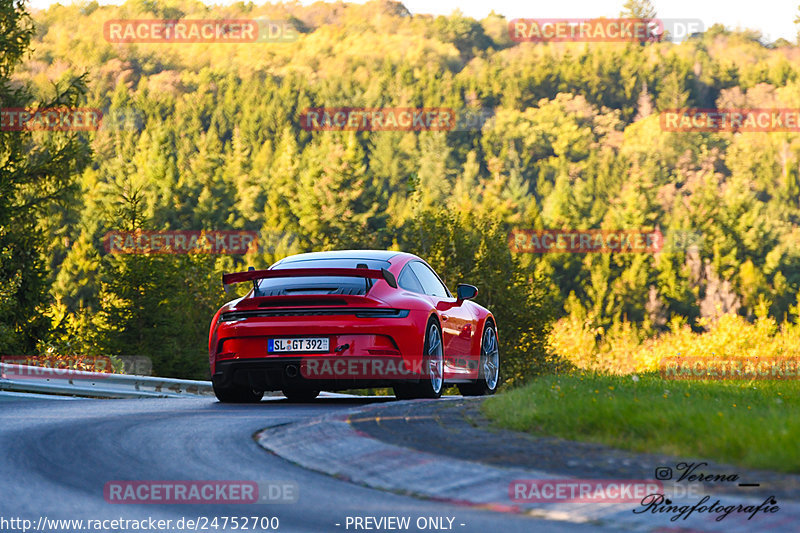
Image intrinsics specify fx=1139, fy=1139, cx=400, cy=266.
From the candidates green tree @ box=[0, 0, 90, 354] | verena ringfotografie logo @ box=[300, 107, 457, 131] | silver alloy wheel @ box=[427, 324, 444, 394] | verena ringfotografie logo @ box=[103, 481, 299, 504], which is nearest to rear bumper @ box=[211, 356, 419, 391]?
silver alloy wheel @ box=[427, 324, 444, 394]

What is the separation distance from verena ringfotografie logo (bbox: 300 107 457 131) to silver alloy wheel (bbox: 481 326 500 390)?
116m

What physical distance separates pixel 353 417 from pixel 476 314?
17.4ft

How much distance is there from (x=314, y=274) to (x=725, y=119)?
489ft

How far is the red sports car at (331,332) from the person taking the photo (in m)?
10.7

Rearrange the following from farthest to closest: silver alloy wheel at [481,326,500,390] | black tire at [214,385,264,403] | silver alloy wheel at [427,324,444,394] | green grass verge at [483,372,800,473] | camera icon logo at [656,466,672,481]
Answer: silver alloy wheel at [481,326,500,390] < black tire at [214,385,264,403] < silver alloy wheel at [427,324,444,394] < green grass verge at [483,372,800,473] < camera icon logo at [656,466,672,481]

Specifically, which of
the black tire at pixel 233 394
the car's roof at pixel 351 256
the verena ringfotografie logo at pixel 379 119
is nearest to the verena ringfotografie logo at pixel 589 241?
the verena ringfotografie logo at pixel 379 119

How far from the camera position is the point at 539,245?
3752 inches

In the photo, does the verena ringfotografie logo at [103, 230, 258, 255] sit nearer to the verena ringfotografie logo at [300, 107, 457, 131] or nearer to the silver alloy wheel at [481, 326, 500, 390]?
the silver alloy wheel at [481, 326, 500, 390]

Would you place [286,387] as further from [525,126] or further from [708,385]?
[525,126]

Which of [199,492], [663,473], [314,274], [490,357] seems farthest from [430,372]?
[663,473]

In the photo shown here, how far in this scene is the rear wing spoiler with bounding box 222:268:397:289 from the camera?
36.2ft

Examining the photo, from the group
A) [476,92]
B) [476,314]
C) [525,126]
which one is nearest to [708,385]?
[476,314]

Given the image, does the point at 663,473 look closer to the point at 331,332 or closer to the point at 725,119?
the point at 331,332

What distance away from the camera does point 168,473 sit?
6.24m
